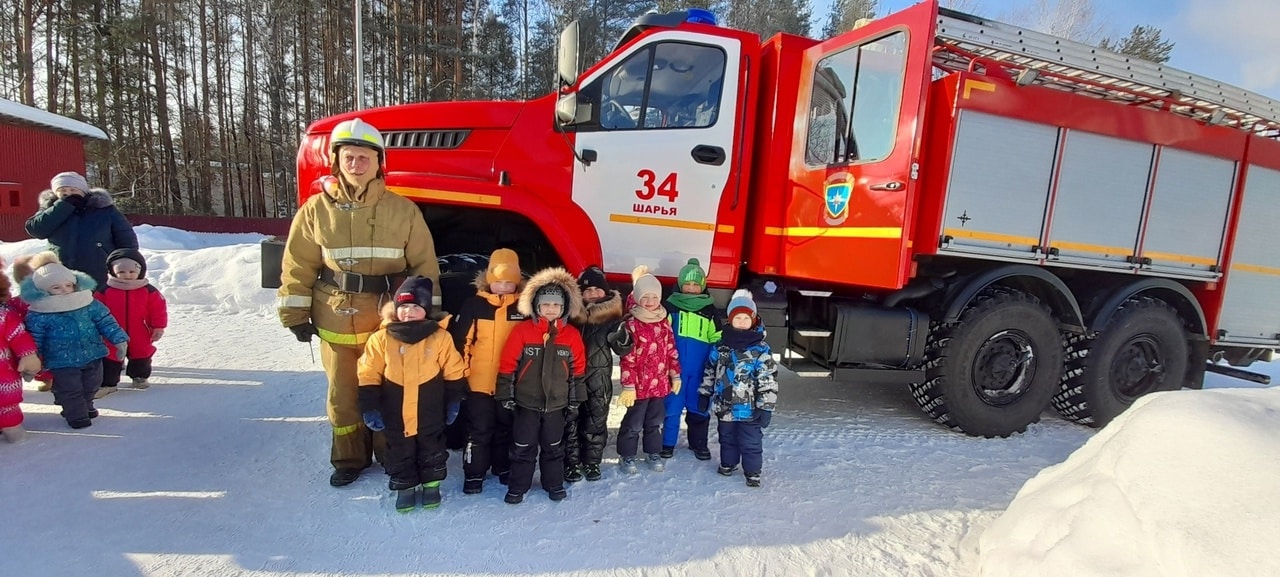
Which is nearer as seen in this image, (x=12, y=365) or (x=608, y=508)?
(x=608, y=508)

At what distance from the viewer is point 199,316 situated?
6637mm

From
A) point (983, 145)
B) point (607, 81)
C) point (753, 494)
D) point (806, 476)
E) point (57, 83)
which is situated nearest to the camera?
point (753, 494)

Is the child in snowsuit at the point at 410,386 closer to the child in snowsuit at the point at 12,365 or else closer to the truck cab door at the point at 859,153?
the child in snowsuit at the point at 12,365

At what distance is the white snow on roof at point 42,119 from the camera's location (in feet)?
46.5

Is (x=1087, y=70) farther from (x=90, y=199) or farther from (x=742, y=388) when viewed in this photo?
(x=90, y=199)

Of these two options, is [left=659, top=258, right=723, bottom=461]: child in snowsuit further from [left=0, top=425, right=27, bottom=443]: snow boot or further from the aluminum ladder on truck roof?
[left=0, top=425, right=27, bottom=443]: snow boot

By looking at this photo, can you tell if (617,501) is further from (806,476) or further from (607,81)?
(607,81)

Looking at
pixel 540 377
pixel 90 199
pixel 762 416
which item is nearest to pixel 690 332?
pixel 762 416

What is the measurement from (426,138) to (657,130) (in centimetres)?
160

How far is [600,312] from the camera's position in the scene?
3.10m

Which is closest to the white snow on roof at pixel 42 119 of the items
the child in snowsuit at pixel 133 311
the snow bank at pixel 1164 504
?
the child in snowsuit at pixel 133 311

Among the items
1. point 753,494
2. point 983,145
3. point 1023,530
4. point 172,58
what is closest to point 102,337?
point 753,494

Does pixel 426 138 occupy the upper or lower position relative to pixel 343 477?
upper

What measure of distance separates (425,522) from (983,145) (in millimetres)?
3796
